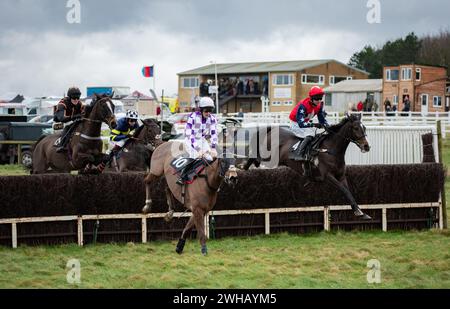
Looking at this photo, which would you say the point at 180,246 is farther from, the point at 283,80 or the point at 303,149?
the point at 283,80

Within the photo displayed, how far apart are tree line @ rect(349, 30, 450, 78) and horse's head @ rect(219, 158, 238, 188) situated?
75.5m

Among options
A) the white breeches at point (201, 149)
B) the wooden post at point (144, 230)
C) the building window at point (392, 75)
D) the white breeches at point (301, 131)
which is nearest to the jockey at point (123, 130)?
the wooden post at point (144, 230)

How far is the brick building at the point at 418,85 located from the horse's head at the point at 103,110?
149 ft

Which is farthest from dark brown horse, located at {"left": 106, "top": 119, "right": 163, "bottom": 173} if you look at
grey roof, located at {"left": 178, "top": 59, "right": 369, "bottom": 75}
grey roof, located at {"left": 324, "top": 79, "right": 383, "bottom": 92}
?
grey roof, located at {"left": 178, "top": 59, "right": 369, "bottom": 75}

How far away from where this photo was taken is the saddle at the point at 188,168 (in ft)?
44.3

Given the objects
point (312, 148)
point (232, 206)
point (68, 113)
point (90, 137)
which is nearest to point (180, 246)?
point (232, 206)

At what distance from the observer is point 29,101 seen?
6119 cm

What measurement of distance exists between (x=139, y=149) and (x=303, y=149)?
15.8 ft

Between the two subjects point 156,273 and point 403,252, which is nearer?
point 156,273

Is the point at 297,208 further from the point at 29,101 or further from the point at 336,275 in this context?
the point at 29,101

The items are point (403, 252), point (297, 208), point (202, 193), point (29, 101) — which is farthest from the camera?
point (29, 101)
